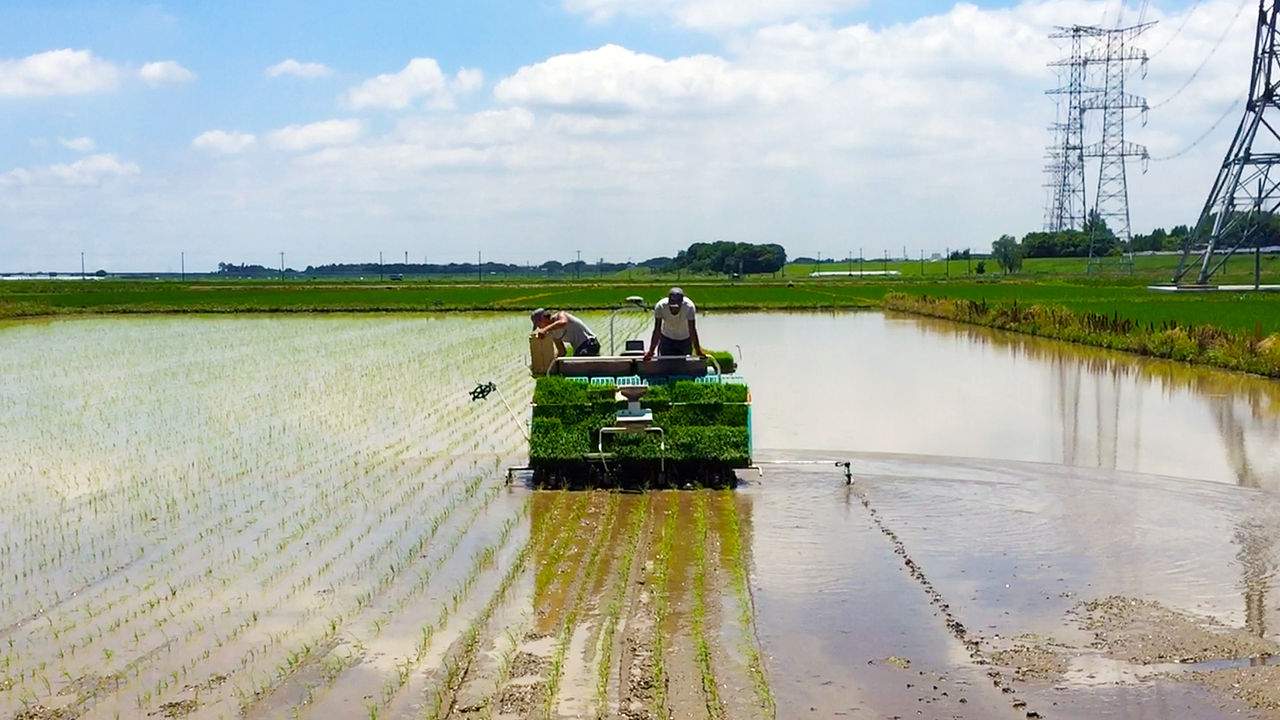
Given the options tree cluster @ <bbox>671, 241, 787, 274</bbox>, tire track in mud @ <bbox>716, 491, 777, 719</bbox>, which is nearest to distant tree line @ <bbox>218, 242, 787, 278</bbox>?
tree cluster @ <bbox>671, 241, 787, 274</bbox>

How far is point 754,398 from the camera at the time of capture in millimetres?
17359

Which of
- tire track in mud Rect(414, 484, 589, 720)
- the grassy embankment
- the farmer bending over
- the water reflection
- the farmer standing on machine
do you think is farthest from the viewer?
the grassy embankment

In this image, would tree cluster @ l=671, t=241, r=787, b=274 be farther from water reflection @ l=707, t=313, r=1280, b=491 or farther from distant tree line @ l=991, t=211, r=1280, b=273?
water reflection @ l=707, t=313, r=1280, b=491

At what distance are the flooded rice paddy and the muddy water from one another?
0.03 m

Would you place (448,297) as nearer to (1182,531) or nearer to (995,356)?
(995,356)

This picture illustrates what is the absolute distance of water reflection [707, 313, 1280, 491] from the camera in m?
12.6

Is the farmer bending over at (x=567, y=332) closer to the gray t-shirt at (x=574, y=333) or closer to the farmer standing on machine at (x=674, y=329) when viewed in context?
the gray t-shirt at (x=574, y=333)

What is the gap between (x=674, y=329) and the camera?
1192 cm

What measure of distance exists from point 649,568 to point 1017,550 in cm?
245

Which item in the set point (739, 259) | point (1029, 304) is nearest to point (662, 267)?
point (739, 259)

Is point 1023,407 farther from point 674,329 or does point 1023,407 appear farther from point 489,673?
point 489,673

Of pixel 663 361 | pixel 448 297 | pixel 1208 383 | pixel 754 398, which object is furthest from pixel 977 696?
pixel 448 297

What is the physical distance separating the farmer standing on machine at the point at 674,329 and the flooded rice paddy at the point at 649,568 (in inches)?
52.9

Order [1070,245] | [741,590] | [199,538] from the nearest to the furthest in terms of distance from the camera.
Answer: [741,590]
[199,538]
[1070,245]
